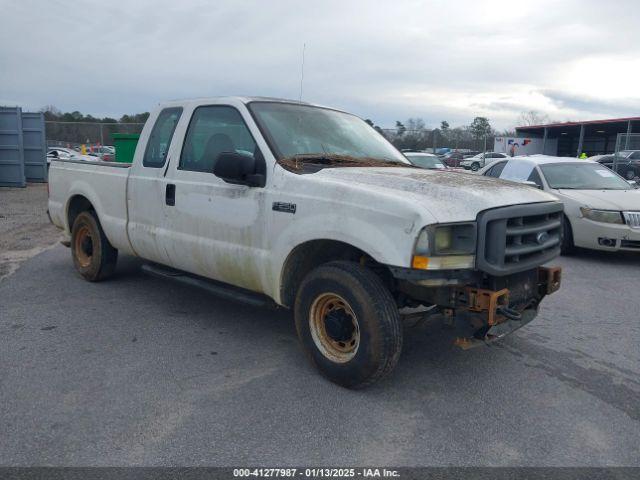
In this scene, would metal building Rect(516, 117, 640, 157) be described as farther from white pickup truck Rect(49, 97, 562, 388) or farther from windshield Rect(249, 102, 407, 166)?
white pickup truck Rect(49, 97, 562, 388)

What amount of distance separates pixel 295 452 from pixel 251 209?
74.9 inches

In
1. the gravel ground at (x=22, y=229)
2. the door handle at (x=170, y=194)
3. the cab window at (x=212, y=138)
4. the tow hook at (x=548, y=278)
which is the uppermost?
the cab window at (x=212, y=138)

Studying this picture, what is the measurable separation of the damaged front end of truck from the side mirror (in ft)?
4.43

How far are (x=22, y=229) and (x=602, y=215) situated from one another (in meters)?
9.87

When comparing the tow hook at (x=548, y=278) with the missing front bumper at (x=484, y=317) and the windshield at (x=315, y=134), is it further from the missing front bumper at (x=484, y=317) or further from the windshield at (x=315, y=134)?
the windshield at (x=315, y=134)

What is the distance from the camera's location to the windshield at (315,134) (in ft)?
14.7

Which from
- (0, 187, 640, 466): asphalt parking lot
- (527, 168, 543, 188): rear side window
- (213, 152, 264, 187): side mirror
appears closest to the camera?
(0, 187, 640, 466): asphalt parking lot

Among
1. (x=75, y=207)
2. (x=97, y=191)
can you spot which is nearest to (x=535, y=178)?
(x=97, y=191)

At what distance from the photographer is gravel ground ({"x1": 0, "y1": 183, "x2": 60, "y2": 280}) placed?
8038 mm

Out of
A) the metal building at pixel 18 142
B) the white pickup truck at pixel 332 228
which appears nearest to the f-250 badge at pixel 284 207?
the white pickup truck at pixel 332 228

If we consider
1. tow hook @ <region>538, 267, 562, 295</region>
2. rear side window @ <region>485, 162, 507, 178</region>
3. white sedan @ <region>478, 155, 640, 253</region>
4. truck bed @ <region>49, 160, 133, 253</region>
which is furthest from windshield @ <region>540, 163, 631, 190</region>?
truck bed @ <region>49, 160, 133, 253</region>

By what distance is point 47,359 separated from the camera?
14.0 ft

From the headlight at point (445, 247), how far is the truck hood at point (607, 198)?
5695 millimetres

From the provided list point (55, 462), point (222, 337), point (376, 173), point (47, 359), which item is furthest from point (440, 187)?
point (47, 359)
